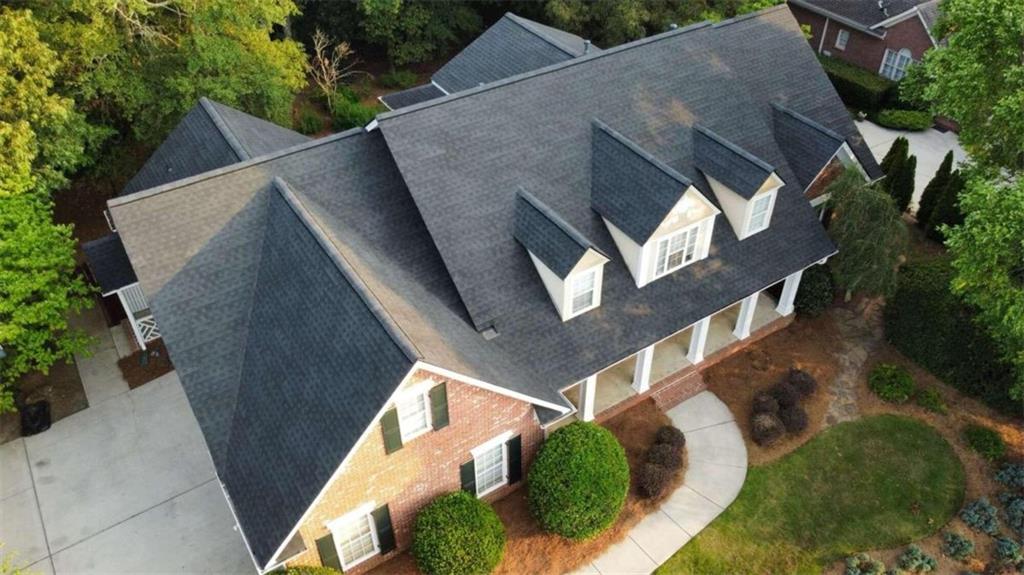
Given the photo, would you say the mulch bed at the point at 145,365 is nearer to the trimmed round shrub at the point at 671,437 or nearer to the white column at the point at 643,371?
the white column at the point at 643,371

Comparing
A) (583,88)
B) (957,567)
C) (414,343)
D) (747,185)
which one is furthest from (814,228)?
(414,343)

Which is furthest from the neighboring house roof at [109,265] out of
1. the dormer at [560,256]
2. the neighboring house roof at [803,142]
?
the neighboring house roof at [803,142]

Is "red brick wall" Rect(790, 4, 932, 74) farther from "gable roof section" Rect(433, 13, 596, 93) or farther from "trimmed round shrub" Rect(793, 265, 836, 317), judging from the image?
"gable roof section" Rect(433, 13, 596, 93)

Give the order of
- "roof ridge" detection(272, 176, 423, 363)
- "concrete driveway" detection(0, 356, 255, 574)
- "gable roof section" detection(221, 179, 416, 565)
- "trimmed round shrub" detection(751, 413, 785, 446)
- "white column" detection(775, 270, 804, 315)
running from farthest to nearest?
"white column" detection(775, 270, 804, 315), "trimmed round shrub" detection(751, 413, 785, 446), "concrete driveway" detection(0, 356, 255, 574), "gable roof section" detection(221, 179, 416, 565), "roof ridge" detection(272, 176, 423, 363)

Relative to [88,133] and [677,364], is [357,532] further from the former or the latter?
[88,133]

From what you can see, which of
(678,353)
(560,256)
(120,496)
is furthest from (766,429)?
(120,496)

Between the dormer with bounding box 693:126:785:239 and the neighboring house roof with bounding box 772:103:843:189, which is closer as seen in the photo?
the dormer with bounding box 693:126:785:239

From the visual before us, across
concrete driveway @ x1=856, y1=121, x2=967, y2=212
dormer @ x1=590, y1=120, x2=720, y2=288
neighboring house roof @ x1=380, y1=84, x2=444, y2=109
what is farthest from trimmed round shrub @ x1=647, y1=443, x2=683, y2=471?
concrete driveway @ x1=856, y1=121, x2=967, y2=212
